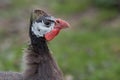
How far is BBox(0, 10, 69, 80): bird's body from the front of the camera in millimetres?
5406

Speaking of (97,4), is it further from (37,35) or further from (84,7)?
(37,35)

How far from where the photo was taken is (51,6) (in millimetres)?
9820

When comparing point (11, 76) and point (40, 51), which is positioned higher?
point (40, 51)

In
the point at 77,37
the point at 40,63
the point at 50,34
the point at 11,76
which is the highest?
the point at 50,34

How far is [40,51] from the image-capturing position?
17.9 ft

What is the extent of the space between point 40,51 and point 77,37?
128 inches

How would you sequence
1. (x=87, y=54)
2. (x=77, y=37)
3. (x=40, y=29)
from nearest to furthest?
(x=40, y=29), (x=87, y=54), (x=77, y=37)

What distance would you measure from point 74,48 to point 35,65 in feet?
9.49

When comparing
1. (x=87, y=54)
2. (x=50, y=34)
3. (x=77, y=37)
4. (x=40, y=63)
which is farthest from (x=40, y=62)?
(x=77, y=37)

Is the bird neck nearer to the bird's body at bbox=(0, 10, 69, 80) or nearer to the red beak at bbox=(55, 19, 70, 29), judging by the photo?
the bird's body at bbox=(0, 10, 69, 80)

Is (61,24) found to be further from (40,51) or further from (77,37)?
(77,37)

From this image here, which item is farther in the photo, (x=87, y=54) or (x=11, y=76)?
(x=87, y=54)

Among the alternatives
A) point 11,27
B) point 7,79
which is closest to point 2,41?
point 11,27

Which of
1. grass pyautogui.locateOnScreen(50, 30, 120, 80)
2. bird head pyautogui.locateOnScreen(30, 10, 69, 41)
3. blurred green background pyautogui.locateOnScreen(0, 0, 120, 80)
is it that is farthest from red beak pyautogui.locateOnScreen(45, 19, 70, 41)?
grass pyautogui.locateOnScreen(50, 30, 120, 80)
